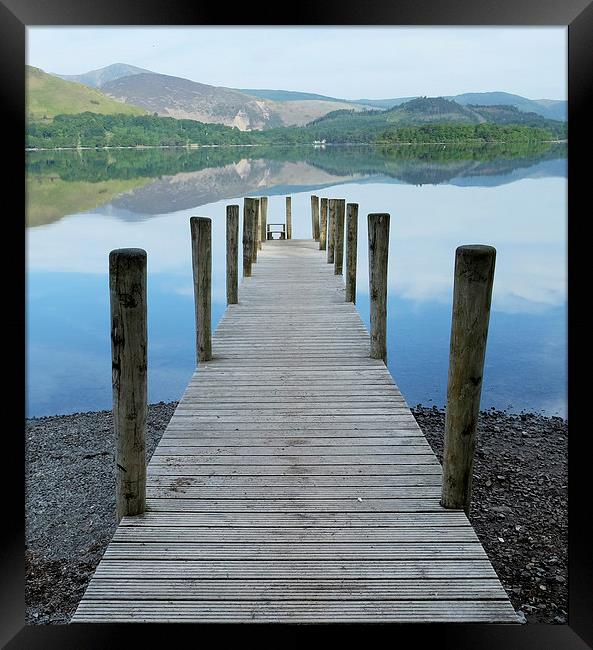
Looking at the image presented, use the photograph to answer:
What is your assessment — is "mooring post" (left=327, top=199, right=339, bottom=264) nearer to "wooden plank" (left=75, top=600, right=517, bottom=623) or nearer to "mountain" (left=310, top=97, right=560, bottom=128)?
"wooden plank" (left=75, top=600, right=517, bottom=623)

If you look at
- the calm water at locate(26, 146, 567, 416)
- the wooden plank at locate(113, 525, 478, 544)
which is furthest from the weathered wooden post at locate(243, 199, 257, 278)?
the wooden plank at locate(113, 525, 478, 544)

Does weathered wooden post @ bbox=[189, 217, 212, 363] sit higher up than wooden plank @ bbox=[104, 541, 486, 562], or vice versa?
weathered wooden post @ bbox=[189, 217, 212, 363]

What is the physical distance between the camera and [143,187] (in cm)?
6078

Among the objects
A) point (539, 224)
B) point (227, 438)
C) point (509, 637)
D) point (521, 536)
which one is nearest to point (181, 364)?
point (521, 536)

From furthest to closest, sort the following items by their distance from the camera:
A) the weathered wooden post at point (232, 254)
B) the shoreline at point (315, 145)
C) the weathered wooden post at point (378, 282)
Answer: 1. the shoreline at point (315, 145)
2. the weathered wooden post at point (232, 254)
3. the weathered wooden post at point (378, 282)

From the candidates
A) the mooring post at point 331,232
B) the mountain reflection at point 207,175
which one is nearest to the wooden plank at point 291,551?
the mooring post at point 331,232

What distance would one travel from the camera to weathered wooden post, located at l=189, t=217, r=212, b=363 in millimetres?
6367

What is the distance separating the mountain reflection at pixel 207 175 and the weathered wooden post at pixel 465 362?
35.2 m

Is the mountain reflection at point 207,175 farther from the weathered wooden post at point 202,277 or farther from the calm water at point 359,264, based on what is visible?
the weathered wooden post at point 202,277

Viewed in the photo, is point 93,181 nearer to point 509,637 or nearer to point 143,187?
point 143,187

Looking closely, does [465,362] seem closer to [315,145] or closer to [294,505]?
[294,505]

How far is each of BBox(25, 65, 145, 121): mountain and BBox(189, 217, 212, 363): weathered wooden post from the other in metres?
127

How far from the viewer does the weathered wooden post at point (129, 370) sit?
10.7 feet
